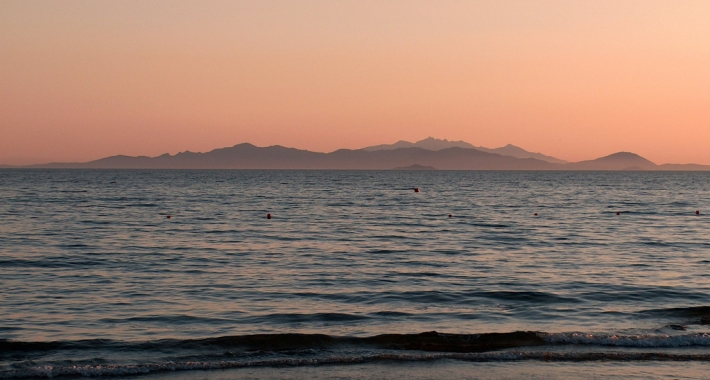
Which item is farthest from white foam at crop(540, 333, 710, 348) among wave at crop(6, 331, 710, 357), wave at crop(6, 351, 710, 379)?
wave at crop(6, 351, 710, 379)

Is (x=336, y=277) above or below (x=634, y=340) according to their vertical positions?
below

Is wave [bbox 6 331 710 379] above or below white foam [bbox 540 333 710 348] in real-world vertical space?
below

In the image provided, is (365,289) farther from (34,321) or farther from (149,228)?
(149,228)

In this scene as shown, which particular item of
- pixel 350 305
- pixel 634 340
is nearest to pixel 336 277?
pixel 350 305

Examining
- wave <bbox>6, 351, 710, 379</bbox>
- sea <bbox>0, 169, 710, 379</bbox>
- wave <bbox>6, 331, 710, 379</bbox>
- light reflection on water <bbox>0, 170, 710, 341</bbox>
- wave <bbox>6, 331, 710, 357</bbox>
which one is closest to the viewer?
wave <bbox>6, 351, 710, 379</bbox>

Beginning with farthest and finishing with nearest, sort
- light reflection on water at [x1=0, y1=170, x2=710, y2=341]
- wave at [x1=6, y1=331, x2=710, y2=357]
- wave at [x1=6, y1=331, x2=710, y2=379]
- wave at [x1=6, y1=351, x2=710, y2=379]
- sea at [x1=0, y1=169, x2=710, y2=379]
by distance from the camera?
light reflection on water at [x1=0, y1=170, x2=710, y2=341] → wave at [x1=6, y1=331, x2=710, y2=357] → sea at [x1=0, y1=169, x2=710, y2=379] → wave at [x1=6, y1=331, x2=710, y2=379] → wave at [x1=6, y1=351, x2=710, y2=379]

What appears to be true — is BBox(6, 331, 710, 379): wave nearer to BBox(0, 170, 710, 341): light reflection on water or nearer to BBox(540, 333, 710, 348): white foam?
Result: BBox(540, 333, 710, 348): white foam

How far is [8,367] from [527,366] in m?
9.61

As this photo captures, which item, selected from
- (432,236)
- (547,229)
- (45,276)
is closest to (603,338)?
(45,276)

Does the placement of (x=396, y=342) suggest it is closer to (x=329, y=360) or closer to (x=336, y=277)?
(x=329, y=360)

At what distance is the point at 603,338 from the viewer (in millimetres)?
16047

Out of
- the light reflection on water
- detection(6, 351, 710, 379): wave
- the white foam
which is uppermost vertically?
the white foam

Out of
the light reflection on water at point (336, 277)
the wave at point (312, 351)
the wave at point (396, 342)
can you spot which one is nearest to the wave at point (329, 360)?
the wave at point (312, 351)

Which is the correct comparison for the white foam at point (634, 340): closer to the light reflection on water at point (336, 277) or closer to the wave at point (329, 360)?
the wave at point (329, 360)
